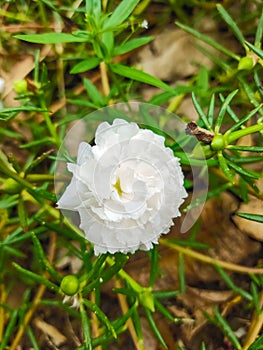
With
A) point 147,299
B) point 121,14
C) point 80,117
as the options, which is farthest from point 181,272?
point 121,14

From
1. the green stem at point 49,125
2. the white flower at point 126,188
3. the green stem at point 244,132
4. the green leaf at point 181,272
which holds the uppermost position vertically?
the green stem at point 244,132

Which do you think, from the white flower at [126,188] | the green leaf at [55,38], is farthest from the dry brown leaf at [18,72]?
the white flower at [126,188]

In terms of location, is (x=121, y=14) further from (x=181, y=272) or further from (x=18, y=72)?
(x=181, y=272)

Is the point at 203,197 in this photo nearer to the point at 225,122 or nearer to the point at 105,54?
the point at 225,122

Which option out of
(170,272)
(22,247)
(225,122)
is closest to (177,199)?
(225,122)

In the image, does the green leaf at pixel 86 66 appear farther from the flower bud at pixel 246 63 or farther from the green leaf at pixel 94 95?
the flower bud at pixel 246 63

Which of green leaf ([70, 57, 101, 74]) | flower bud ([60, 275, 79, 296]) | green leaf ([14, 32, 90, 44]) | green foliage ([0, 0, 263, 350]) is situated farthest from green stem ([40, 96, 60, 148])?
flower bud ([60, 275, 79, 296])
